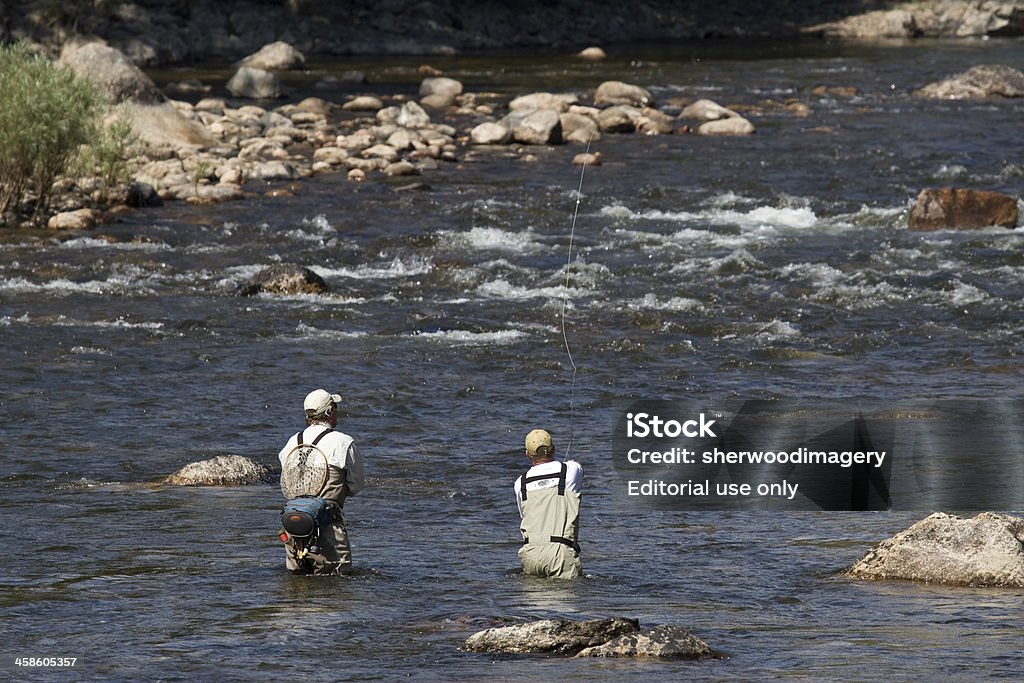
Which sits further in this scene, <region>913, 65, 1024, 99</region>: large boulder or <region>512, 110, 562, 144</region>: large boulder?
<region>913, 65, 1024, 99</region>: large boulder

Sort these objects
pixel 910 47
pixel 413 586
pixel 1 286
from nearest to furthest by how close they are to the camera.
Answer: pixel 413 586 < pixel 1 286 < pixel 910 47

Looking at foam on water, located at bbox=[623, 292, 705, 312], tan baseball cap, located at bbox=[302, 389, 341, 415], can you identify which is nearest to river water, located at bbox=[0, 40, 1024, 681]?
foam on water, located at bbox=[623, 292, 705, 312]

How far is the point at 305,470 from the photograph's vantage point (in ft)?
34.4

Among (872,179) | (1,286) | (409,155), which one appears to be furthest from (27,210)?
(872,179)

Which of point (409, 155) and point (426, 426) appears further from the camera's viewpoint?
point (409, 155)

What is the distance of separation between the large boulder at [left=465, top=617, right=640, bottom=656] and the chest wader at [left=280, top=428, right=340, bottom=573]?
1697 millimetres

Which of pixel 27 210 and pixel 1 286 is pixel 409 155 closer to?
pixel 27 210

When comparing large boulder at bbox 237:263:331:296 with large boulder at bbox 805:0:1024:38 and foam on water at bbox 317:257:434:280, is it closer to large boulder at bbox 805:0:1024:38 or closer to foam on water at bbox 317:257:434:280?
foam on water at bbox 317:257:434:280

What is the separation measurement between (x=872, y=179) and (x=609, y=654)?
861 inches

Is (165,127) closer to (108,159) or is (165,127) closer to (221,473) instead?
(108,159)

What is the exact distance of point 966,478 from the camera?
13.5 m

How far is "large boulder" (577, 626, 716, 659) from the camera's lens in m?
8.84

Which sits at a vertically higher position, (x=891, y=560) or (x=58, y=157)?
(x=58, y=157)

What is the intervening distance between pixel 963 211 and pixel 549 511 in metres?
16.6
